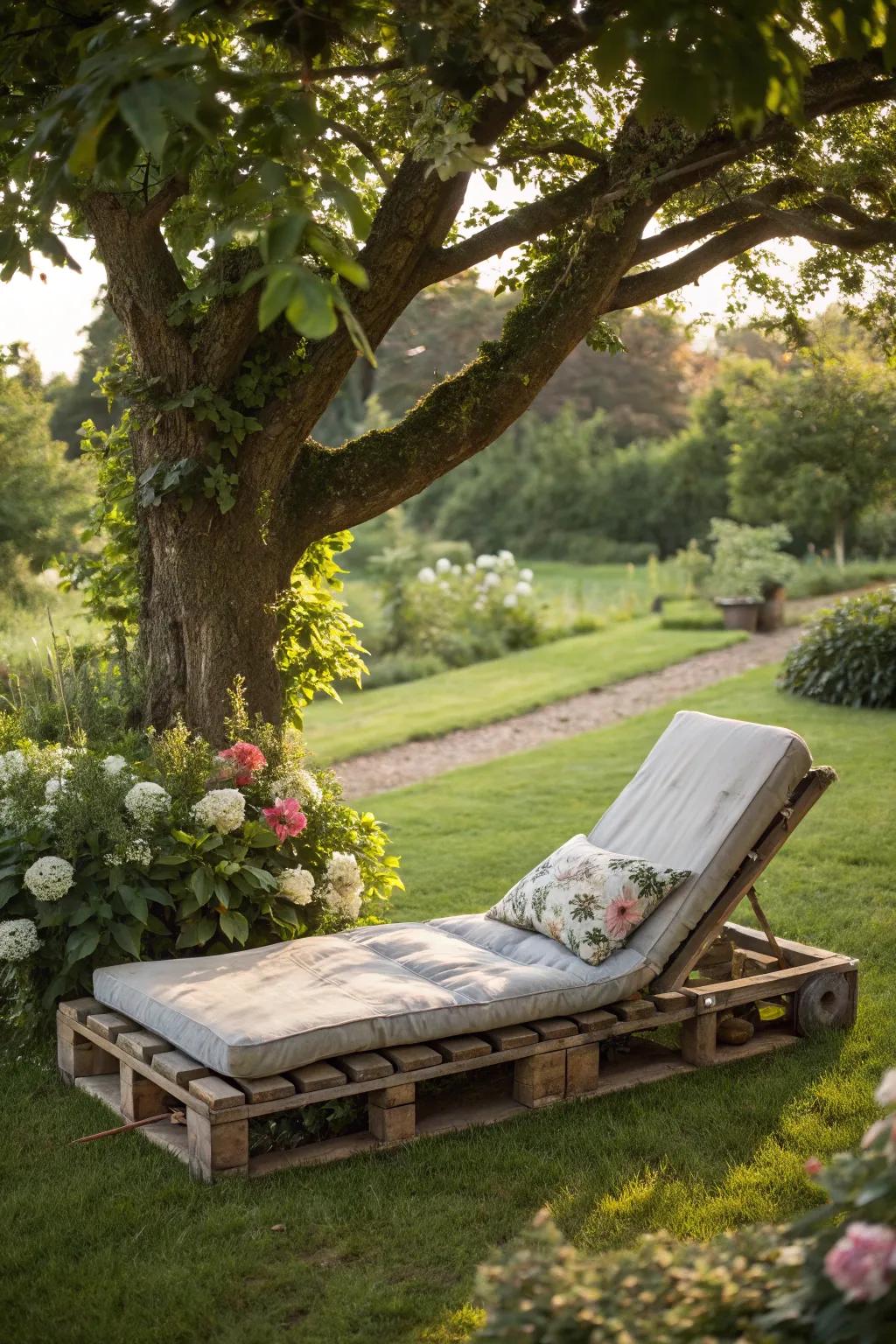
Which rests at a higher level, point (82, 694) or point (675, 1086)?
point (82, 694)

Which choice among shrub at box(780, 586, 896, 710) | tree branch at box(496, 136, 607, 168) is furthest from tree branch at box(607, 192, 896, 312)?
shrub at box(780, 586, 896, 710)

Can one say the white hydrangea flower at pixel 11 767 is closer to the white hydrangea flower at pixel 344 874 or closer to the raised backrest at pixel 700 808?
the white hydrangea flower at pixel 344 874

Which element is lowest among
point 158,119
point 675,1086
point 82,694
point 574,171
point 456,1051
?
point 675,1086

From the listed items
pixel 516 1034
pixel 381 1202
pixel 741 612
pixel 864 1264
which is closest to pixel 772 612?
pixel 741 612

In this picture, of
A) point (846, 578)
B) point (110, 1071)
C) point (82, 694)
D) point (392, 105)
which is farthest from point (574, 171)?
point (846, 578)

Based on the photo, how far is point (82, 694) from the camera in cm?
571

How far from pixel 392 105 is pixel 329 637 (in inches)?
95.3

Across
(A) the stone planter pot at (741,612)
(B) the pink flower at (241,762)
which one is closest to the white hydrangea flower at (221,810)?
(B) the pink flower at (241,762)

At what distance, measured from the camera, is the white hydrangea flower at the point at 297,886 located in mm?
4809

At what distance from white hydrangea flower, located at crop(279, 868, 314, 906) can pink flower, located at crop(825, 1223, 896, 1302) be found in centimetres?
317

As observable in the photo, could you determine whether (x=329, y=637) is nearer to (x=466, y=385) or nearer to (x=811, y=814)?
(x=466, y=385)

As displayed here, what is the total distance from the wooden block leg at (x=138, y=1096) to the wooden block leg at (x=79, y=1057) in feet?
1.31

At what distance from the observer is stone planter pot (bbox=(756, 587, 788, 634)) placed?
16.5 meters

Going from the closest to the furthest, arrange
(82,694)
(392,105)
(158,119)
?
(158,119) → (392,105) → (82,694)
